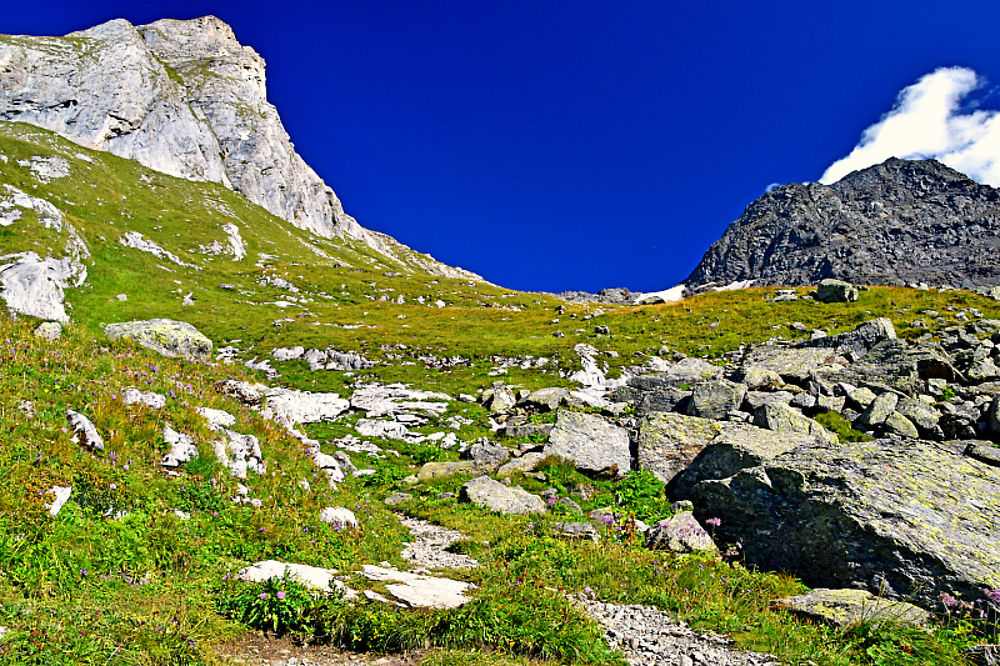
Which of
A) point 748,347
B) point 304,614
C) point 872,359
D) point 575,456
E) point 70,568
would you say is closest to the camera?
point 70,568

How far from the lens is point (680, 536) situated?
10.7 m

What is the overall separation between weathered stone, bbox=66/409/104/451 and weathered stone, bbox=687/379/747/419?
65.7 ft

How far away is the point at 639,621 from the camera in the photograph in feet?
23.9

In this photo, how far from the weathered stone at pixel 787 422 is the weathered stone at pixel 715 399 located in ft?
6.39

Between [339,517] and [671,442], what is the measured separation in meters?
11.9

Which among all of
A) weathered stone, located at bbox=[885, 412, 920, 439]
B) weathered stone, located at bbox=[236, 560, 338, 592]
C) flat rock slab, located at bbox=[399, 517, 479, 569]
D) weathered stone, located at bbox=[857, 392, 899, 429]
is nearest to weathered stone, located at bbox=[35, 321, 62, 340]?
weathered stone, located at bbox=[236, 560, 338, 592]

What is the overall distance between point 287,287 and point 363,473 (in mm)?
85825

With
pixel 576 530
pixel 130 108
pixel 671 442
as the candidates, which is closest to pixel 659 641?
pixel 576 530

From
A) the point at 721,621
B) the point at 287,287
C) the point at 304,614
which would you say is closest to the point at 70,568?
the point at 304,614

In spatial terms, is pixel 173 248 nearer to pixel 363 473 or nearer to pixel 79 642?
pixel 363 473

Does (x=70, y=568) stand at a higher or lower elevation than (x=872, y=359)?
lower

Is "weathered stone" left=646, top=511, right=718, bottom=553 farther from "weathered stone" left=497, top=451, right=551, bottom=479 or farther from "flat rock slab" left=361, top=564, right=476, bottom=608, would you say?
"weathered stone" left=497, top=451, right=551, bottom=479

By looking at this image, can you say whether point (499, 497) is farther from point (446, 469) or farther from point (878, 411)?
point (878, 411)

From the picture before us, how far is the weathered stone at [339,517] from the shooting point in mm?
10102
